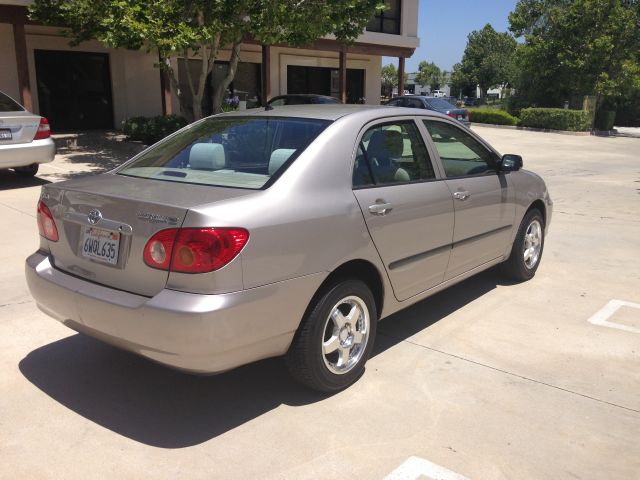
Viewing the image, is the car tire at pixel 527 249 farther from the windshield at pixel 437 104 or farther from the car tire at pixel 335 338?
the windshield at pixel 437 104

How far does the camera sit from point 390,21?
2522cm

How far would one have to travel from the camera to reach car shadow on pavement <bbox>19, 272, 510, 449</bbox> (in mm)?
3205

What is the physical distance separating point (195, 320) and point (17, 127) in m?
7.70

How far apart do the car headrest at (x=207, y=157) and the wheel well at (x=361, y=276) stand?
101 cm

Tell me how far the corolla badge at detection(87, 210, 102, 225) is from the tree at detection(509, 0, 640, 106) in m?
30.8

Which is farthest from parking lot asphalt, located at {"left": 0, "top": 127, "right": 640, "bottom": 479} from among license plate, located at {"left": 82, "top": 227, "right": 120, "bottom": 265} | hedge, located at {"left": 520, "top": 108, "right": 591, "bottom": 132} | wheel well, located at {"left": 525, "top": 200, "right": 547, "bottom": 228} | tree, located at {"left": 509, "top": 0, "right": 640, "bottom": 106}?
tree, located at {"left": 509, "top": 0, "right": 640, "bottom": 106}

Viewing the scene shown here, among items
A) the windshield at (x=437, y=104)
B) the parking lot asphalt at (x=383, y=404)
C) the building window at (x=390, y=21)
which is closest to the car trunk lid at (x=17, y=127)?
the parking lot asphalt at (x=383, y=404)

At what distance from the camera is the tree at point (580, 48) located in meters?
28.9

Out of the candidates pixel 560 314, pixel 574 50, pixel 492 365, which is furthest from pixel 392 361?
pixel 574 50

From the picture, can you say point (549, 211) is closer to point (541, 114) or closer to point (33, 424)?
point (33, 424)

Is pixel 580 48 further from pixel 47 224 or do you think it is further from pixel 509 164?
pixel 47 224

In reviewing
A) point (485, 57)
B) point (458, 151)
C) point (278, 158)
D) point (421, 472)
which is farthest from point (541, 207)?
point (485, 57)

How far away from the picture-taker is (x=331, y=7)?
11.8 meters

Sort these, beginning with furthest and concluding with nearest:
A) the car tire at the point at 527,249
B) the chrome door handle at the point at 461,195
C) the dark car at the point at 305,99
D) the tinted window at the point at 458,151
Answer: the dark car at the point at 305,99 < the car tire at the point at 527,249 < the tinted window at the point at 458,151 < the chrome door handle at the point at 461,195
